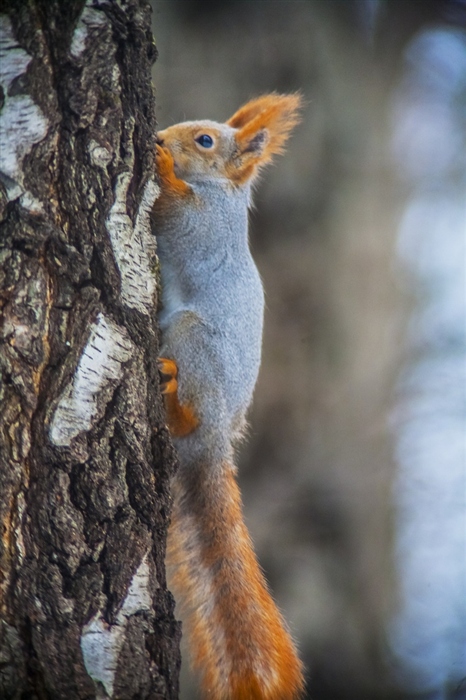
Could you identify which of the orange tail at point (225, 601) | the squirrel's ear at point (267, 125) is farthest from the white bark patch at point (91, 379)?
the squirrel's ear at point (267, 125)

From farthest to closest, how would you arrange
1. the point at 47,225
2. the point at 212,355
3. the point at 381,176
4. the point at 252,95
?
the point at 381,176, the point at 252,95, the point at 212,355, the point at 47,225

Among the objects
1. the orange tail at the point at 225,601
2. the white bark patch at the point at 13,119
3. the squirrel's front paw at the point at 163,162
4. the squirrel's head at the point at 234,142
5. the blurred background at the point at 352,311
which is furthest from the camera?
the blurred background at the point at 352,311

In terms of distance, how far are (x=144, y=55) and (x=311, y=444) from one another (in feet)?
4.71

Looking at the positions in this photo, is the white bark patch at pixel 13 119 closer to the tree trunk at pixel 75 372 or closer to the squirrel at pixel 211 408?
the tree trunk at pixel 75 372

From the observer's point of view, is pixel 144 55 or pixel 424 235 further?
pixel 424 235

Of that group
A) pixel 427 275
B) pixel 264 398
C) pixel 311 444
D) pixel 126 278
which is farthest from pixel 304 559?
pixel 126 278

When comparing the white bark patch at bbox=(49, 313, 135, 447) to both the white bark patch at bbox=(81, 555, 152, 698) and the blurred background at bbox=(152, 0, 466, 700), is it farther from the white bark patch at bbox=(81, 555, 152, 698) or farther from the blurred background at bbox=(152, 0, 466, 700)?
the blurred background at bbox=(152, 0, 466, 700)

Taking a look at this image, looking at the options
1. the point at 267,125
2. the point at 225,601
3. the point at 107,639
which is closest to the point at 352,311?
the point at 267,125

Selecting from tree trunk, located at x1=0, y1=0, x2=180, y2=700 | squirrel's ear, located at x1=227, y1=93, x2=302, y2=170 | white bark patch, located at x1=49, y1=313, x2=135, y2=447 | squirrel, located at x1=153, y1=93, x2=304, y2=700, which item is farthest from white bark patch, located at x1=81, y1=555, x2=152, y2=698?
squirrel's ear, located at x1=227, y1=93, x2=302, y2=170

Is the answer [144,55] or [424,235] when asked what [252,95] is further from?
[144,55]

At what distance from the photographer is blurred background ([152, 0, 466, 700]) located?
194 centimetres

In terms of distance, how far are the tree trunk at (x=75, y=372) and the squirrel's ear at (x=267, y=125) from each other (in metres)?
0.63

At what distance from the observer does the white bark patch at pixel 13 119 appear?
739mm

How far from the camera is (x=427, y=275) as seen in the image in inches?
84.1
